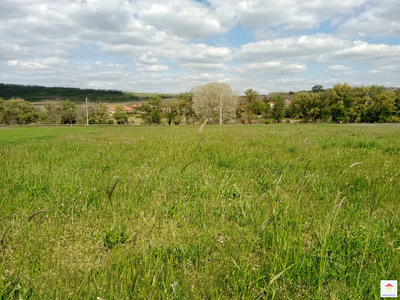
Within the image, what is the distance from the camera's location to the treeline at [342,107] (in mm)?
78463

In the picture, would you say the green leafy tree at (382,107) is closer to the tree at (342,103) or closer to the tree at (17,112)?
the tree at (342,103)

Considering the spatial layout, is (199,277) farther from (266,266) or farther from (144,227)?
(144,227)

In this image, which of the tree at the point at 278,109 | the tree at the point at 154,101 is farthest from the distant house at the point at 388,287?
the tree at the point at 154,101

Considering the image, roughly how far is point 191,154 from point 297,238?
509 cm

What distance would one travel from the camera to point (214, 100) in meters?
77.8

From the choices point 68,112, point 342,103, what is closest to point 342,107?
point 342,103

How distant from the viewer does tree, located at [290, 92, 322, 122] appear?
3329 inches

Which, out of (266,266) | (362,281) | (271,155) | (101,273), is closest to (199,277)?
(266,266)

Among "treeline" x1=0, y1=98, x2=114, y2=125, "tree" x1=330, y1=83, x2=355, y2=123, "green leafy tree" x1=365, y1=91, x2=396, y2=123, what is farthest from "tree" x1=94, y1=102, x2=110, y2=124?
"green leafy tree" x1=365, y1=91, x2=396, y2=123

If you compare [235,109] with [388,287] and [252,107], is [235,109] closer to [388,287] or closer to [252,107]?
[252,107]

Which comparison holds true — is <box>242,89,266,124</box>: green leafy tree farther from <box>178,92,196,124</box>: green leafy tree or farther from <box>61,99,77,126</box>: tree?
<box>61,99,77,126</box>: tree

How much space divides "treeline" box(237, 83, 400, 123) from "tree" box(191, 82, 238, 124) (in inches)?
463

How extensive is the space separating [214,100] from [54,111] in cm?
6728

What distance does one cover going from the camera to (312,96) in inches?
3339
